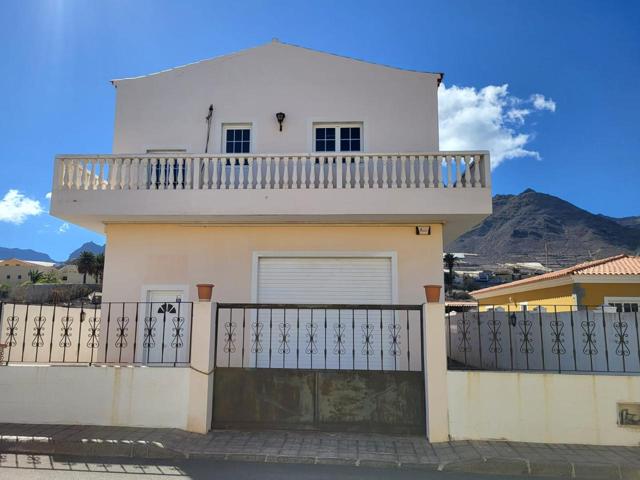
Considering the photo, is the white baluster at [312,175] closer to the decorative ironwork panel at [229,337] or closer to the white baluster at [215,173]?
the white baluster at [215,173]

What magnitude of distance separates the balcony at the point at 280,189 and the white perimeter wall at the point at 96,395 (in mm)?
3920

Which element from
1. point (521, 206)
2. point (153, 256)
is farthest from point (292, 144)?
point (521, 206)

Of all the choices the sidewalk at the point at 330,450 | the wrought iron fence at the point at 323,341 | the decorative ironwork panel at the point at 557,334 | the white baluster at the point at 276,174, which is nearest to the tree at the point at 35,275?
the wrought iron fence at the point at 323,341

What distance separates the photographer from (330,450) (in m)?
6.39

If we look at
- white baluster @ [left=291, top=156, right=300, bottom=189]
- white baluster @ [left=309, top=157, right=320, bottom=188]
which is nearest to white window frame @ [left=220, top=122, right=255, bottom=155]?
white baluster @ [left=291, top=156, right=300, bottom=189]

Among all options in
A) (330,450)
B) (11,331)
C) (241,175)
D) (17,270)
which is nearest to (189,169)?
(241,175)

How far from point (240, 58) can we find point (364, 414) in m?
8.86

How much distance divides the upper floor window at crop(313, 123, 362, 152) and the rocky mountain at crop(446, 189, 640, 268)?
52319mm

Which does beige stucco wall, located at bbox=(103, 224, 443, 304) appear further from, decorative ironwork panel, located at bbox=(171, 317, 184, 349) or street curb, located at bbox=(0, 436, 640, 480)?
street curb, located at bbox=(0, 436, 640, 480)

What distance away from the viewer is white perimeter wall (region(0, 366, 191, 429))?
7168 millimetres

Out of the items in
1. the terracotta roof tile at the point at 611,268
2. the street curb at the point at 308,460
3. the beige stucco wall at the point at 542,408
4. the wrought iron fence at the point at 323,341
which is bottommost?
the street curb at the point at 308,460

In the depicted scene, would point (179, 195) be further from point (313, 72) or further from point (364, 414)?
point (364, 414)

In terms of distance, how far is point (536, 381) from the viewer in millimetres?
6836

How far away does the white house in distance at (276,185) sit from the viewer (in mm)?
10195
